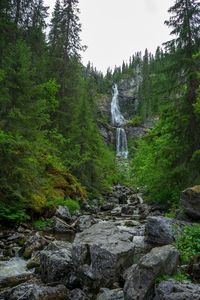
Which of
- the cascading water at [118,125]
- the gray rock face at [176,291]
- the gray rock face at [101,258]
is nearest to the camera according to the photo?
the gray rock face at [176,291]

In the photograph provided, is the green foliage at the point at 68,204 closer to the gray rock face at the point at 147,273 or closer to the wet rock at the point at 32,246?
the wet rock at the point at 32,246

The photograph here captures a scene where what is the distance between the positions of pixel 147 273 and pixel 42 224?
9545 mm

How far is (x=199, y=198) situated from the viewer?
13.3 m

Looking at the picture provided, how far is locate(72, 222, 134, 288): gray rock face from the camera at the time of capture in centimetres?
751

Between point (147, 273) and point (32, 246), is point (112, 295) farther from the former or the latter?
point (32, 246)

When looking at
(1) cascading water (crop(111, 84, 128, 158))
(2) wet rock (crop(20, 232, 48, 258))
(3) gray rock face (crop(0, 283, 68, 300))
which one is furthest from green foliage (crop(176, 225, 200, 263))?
(1) cascading water (crop(111, 84, 128, 158))

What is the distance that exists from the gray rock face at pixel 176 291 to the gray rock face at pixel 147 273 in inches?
9.9

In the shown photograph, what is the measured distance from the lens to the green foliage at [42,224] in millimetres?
14833

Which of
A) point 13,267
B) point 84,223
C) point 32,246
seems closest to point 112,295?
point 13,267

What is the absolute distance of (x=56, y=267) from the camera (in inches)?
324

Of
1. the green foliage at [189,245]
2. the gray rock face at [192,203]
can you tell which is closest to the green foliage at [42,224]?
the gray rock face at [192,203]

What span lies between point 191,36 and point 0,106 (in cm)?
1180

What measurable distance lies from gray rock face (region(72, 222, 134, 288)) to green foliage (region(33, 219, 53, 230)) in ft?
21.9

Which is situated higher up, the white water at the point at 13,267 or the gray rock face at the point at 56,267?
the gray rock face at the point at 56,267
